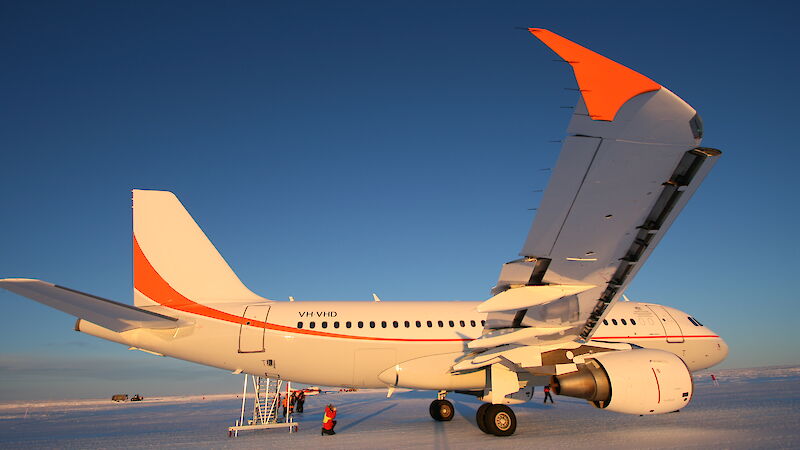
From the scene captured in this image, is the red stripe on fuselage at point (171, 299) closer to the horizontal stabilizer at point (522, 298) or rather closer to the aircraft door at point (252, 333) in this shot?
the aircraft door at point (252, 333)

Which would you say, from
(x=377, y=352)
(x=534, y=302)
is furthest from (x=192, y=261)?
Answer: (x=534, y=302)

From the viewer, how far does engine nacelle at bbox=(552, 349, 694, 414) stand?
8.41 metres

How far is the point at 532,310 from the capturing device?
7.91m

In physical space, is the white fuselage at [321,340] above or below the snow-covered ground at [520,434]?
above

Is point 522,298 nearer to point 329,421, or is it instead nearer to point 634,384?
point 634,384

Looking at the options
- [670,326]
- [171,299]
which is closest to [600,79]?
[171,299]

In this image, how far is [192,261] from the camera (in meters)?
11.3

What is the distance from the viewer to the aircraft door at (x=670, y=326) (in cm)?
1300

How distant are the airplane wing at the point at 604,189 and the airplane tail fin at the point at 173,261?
25.5ft

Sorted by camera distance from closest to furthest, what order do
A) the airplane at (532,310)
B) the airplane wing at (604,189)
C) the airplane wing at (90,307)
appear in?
1. the airplane wing at (604,189)
2. the airplane at (532,310)
3. the airplane wing at (90,307)

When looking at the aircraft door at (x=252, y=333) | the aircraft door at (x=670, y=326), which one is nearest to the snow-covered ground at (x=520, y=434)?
the aircraft door at (x=252, y=333)

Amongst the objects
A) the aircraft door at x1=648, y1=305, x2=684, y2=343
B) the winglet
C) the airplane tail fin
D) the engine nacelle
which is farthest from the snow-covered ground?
the winglet

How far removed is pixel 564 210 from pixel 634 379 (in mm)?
5542

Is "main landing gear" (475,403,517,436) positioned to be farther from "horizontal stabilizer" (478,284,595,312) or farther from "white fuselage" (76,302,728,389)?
"horizontal stabilizer" (478,284,595,312)
